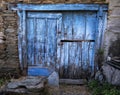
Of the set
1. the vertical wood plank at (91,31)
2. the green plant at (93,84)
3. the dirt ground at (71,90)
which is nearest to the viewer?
the dirt ground at (71,90)

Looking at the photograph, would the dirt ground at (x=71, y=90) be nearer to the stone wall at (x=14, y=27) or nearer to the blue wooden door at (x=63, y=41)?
the blue wooden door at (x=63, y=41)

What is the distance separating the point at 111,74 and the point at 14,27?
2.97 m

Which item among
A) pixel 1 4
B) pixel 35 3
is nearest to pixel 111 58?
pixel 35 3

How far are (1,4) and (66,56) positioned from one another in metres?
2.36

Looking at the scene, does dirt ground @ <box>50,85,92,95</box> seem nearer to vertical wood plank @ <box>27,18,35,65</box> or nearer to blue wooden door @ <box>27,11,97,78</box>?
blue wooden door @ <box>27,11,97,78</box>

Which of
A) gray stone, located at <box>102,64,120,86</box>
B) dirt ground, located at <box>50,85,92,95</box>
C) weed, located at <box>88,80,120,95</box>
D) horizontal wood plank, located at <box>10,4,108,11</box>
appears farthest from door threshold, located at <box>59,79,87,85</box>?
horizontal wood plank, located at <box>10,4,108,11</box>

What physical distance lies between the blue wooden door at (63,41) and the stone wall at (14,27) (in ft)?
1.14

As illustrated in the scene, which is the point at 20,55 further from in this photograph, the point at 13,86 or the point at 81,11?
the point at 81,11

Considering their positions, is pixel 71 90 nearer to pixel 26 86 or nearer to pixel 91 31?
pixel 26 86

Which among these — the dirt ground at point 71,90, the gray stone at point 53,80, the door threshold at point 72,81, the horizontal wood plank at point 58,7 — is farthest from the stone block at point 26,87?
the horizontal wood plank at point 58,7

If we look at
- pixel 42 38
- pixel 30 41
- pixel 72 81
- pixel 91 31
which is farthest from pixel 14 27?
pixel 72 81

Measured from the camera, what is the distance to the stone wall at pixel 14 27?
618 centimetres

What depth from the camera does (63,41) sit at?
6.57 meters

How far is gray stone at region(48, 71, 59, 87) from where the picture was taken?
6.50 metres
